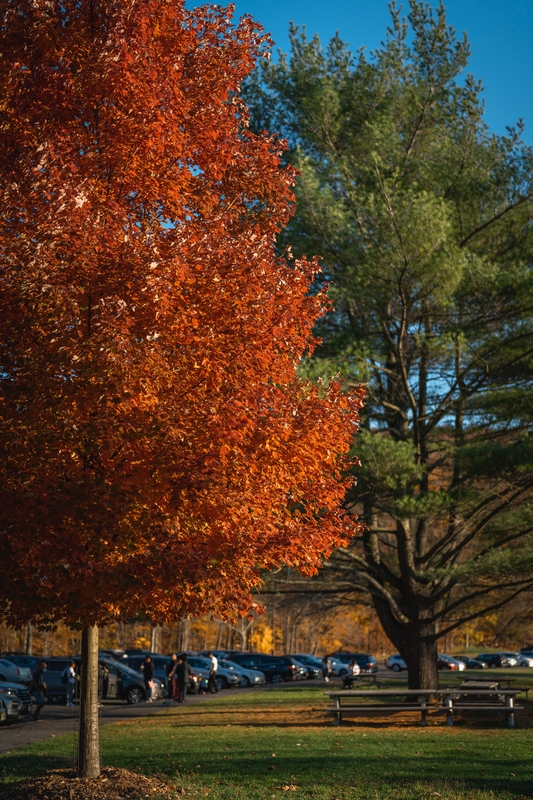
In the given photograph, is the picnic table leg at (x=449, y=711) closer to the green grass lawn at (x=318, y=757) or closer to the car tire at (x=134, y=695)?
the green grass lawn at (x=318, y=757)

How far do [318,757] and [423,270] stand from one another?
9383 mm

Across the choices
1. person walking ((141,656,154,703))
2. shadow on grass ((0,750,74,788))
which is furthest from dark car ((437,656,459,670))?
shadow on grass ((0,750,74,788))

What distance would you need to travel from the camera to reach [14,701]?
72.8 feet

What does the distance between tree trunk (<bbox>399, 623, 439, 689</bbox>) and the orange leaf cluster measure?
490 inches

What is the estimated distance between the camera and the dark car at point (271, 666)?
4419 centimetres

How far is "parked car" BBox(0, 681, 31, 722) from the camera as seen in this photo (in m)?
21.9

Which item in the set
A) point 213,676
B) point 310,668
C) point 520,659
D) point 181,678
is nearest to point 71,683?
point 181,678

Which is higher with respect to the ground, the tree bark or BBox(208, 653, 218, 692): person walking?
the tree bark

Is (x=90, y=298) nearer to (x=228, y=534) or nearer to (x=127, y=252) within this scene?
(x=127, y=252)

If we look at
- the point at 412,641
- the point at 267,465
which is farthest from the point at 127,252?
the point at 412,641

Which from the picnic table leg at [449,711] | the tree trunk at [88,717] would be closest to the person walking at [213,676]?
the picnic table leg at [449,711]

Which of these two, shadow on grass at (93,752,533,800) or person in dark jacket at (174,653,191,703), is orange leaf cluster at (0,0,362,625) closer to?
shadow on grass at (93,752,533,800)

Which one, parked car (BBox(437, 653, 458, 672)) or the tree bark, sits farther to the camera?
parked car (BBox(437, 653, 458, 672))

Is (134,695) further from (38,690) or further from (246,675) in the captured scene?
(246,675)
